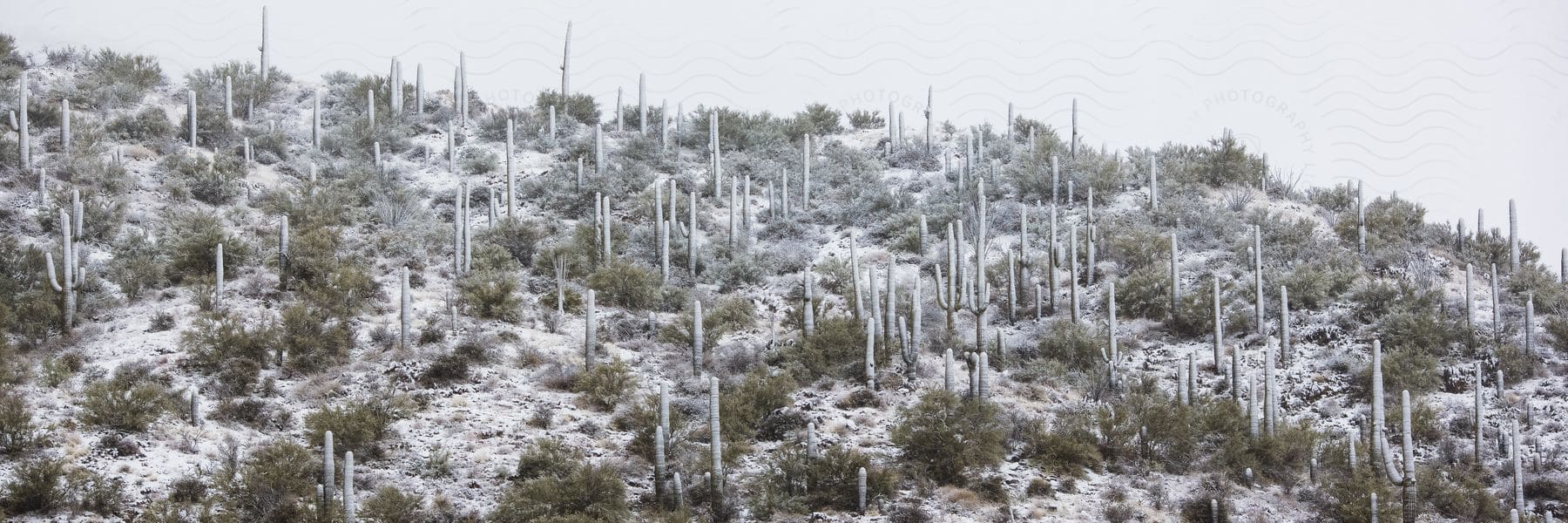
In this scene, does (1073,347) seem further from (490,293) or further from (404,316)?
(404,316)

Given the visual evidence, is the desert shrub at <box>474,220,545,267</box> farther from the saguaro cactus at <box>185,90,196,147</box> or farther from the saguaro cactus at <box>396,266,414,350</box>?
the saguaro cactus at <box>185,90,196,147</box>

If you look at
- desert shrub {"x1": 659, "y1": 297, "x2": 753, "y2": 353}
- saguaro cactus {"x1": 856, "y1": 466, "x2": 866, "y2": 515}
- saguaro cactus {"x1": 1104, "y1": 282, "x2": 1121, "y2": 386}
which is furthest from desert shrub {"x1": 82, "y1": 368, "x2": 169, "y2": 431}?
saguaro cactus {"x1": 1104, "y1": 282, "x2": 1121, "y2": 386}

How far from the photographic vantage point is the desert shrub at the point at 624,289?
65.7 feet

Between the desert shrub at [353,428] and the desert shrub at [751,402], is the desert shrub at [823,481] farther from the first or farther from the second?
the desert shrub at [353,428]

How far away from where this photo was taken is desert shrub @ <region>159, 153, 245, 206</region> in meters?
22.6

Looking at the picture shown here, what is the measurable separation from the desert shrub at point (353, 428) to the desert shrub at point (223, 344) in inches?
70.1

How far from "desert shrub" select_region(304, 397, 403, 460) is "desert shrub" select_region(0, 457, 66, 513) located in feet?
8.85

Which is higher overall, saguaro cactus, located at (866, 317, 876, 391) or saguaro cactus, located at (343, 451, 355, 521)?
saguaro cactus, located at (866, 317, 876, 391)

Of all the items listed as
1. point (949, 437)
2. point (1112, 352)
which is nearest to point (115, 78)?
point (949, 437)

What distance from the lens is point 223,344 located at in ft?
53.6

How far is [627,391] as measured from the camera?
55.7ft

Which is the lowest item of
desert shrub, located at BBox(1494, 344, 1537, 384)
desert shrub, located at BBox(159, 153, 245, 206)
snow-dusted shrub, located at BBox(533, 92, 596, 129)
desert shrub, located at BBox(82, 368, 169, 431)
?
desert shrub, located at BBox(82, 368, 169, 431)

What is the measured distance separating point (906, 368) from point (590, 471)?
212 inches

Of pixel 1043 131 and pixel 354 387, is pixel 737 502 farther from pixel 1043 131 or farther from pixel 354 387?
pixel 1043 131
